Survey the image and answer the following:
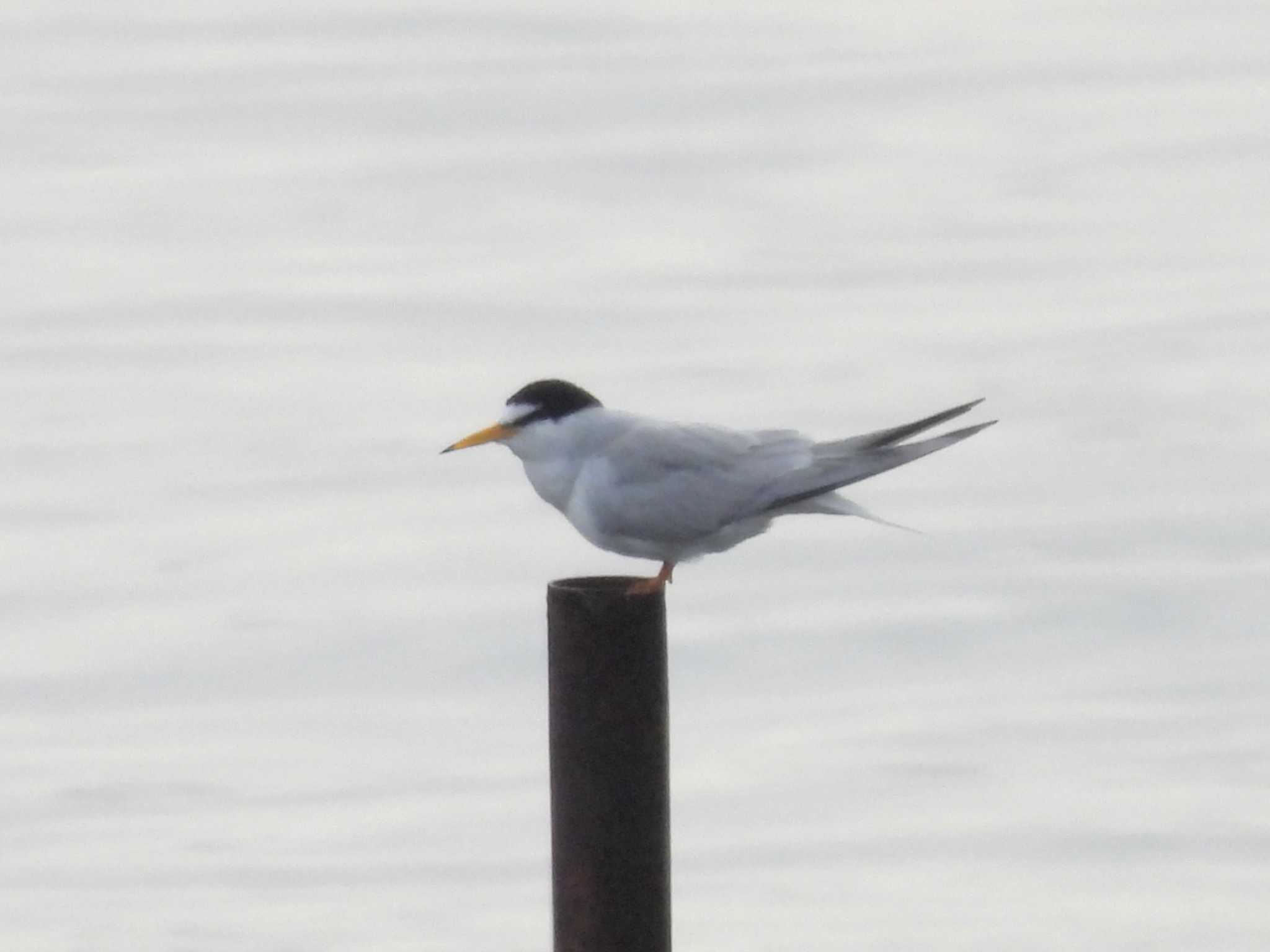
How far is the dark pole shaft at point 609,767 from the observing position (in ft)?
16.2

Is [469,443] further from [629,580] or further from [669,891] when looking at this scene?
[669,891]

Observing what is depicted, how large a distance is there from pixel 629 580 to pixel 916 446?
0.89m

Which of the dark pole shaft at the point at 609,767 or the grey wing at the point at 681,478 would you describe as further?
the grey wing at the point at 681,478

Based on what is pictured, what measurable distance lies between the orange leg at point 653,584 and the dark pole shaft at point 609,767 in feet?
0.08

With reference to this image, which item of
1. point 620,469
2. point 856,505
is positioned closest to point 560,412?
point 620,469

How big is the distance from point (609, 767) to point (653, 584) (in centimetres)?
52

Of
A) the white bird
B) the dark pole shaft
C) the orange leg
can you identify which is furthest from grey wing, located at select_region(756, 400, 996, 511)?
the dark pole shaft

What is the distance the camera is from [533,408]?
616cm

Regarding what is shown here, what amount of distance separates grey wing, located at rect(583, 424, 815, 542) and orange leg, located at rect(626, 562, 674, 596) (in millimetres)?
104

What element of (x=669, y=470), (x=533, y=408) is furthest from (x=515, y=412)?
(x=669, y=470)

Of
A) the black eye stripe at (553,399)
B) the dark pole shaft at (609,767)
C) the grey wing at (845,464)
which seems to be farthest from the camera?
the black eye stripe at (553,399)

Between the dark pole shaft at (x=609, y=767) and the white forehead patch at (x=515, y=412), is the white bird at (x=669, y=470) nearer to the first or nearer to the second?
the white forehead patch at (x=515, y=412)

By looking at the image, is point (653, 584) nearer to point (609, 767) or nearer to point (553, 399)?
point (609, 767)

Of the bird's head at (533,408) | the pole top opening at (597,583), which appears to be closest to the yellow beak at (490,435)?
the bird's head at (533,408)
